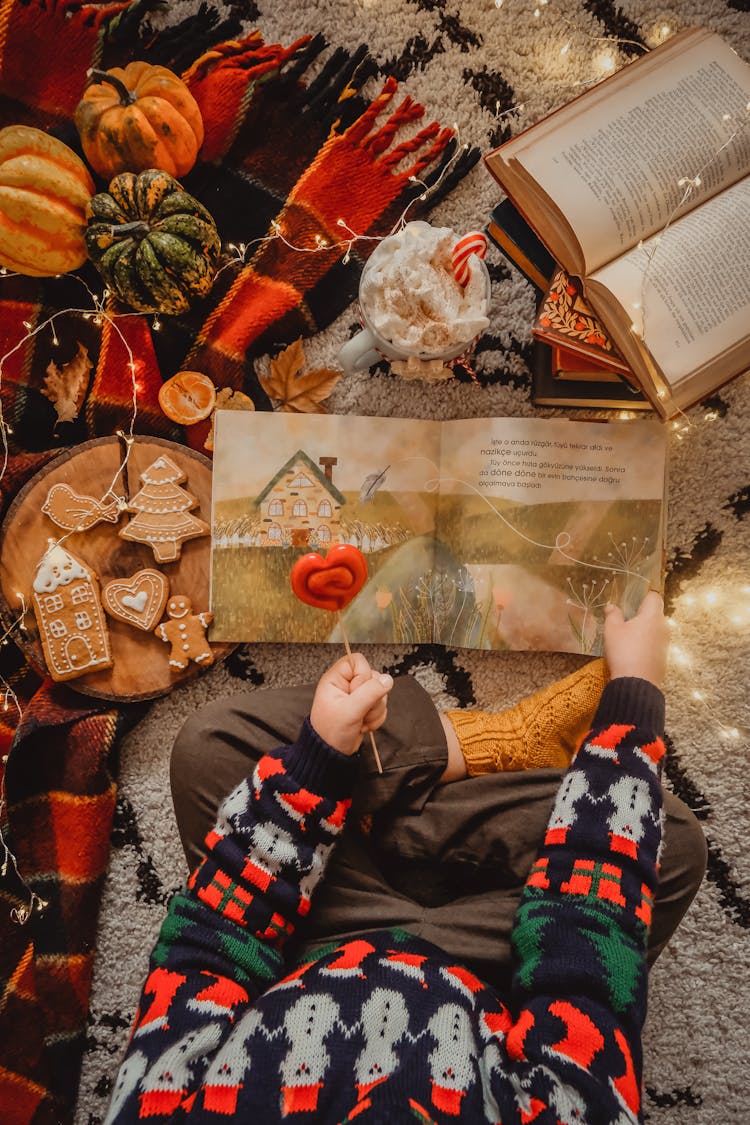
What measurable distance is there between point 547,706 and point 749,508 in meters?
0.41

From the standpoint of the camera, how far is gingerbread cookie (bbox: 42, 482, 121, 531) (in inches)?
38.4

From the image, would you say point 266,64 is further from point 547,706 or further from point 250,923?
point 250,923

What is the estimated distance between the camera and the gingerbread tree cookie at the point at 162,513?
98 cm

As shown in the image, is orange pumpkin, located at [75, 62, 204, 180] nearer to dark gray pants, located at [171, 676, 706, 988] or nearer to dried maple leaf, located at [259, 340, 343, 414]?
dried maple leaf, located at [259, 340, 343, 414]

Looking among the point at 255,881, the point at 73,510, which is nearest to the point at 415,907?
the point at 255,881

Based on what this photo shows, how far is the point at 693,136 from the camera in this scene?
2.83 feet

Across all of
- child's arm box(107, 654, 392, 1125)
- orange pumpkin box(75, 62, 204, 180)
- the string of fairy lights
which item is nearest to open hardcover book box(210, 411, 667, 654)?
the string of fairy lights

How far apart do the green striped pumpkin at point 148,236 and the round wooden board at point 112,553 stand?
208 mm

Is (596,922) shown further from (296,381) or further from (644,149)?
(644,149)

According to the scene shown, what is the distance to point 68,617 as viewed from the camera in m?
0.97

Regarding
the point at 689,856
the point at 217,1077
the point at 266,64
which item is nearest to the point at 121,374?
the point at 266,64

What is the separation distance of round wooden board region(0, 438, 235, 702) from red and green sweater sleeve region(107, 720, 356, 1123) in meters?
0.27

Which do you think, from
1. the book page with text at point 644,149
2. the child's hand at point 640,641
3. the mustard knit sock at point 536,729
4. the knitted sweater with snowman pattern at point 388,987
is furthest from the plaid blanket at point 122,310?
the child's hand at point 640,641

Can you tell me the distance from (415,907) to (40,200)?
992mm
